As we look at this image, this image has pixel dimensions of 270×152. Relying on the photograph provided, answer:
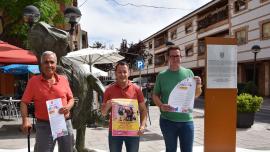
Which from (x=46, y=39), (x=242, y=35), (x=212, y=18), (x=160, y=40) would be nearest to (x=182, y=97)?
(x=46, y=39)

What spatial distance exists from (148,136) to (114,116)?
19.7 ft

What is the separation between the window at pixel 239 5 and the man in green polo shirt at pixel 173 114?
3034cm

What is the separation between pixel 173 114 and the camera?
5.05 m

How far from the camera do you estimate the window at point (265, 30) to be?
30500 mm

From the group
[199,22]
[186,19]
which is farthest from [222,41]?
[186,19]

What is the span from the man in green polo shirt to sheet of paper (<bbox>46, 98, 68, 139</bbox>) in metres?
1.24

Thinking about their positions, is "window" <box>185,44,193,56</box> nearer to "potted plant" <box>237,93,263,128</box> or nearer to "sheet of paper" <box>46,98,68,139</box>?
"potted plant" <box>237,93,263,128</box>

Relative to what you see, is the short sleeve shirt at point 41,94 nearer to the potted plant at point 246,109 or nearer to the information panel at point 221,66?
the information panel at point 221,66

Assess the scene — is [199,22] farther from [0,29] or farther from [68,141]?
[68,141]

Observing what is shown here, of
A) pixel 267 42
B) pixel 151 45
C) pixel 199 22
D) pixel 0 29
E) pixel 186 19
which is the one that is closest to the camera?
pixel 0 29

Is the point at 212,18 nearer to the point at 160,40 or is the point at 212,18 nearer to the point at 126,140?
the point at 160,40

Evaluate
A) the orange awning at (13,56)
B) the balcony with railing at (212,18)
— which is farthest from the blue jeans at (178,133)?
the balcony with railing at (212,18)

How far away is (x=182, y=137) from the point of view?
16.7 feet

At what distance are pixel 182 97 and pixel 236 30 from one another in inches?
1247
